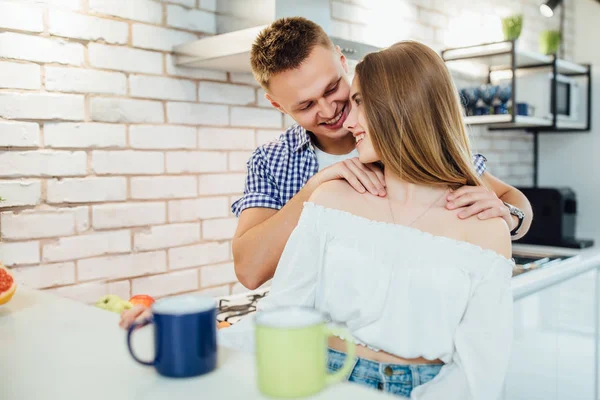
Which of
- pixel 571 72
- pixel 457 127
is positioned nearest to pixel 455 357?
pixel 457 127

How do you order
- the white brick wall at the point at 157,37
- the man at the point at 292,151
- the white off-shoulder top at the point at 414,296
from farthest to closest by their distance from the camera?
the white brick wall at the point at 157,37
the man at the point at 292,151
the white off-shoulder top at the point at 414,296

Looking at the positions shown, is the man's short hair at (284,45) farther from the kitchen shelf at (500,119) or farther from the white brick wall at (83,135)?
the kitchen shelf at (500,119)

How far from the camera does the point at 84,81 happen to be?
189cm

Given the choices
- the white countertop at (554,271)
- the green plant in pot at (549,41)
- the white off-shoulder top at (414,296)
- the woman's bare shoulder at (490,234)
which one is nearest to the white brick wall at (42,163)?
the white off-shoulder top at (414,296)

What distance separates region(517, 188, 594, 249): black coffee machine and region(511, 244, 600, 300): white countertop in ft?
0.58

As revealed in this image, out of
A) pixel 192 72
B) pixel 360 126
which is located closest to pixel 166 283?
pixel 192 72

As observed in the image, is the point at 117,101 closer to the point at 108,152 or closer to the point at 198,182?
the point at 108,152

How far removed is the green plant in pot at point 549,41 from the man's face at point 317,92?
280cm

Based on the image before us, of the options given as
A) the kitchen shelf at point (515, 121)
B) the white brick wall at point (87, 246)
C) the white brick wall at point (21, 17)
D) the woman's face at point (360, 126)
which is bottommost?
the white brick wall at point (87, 246)

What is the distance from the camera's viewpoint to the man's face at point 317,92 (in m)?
1.61

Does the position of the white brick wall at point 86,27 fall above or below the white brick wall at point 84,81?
above

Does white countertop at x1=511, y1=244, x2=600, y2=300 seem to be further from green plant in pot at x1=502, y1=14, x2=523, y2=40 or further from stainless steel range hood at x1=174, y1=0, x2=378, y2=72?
green plant in pot at x1=502, y1=14, x2=523, y2=40

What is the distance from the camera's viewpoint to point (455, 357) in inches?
50.2

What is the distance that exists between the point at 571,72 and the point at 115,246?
353 centimetres
